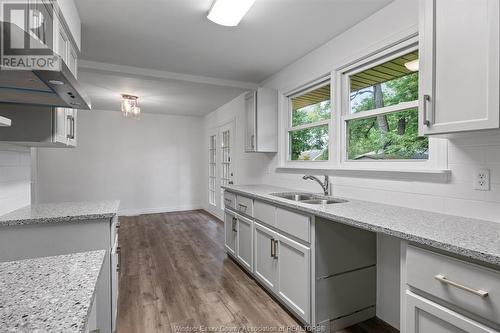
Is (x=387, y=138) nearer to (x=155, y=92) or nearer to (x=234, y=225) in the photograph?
(x=234, y=225)

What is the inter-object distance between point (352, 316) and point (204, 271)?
1580mm

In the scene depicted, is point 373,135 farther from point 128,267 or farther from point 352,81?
point 128,267

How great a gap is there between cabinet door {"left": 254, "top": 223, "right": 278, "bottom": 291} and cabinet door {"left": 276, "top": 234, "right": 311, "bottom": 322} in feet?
0.28

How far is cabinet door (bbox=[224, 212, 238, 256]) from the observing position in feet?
10.0

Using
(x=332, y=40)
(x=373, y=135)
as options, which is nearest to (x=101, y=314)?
(x=373, y=135)

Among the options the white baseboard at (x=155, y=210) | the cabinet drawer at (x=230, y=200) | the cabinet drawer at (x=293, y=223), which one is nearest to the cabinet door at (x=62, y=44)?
the cabinet drawer at (x=293, y=223)

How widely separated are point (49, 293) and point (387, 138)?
2.19 m

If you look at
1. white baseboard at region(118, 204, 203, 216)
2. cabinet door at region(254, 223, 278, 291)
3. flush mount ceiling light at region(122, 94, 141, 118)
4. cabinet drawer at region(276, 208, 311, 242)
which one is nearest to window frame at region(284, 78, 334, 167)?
cabinet drawer at region(276, 208, 311, 242)

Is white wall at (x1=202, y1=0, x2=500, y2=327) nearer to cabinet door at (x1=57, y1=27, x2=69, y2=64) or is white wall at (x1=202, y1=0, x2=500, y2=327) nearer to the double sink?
the double sink

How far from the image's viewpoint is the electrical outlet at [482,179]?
4.59 feet

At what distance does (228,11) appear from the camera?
1.92 m

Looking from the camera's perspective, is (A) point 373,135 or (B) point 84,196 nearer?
(A) point 373,135

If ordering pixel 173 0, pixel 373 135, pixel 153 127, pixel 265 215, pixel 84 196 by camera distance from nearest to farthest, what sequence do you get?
1. pixel 173 0
2. pixel 373 135
3. pixel 265 215
4. pixel 84 196
5. pixel 153 127

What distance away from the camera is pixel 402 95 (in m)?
1.92
